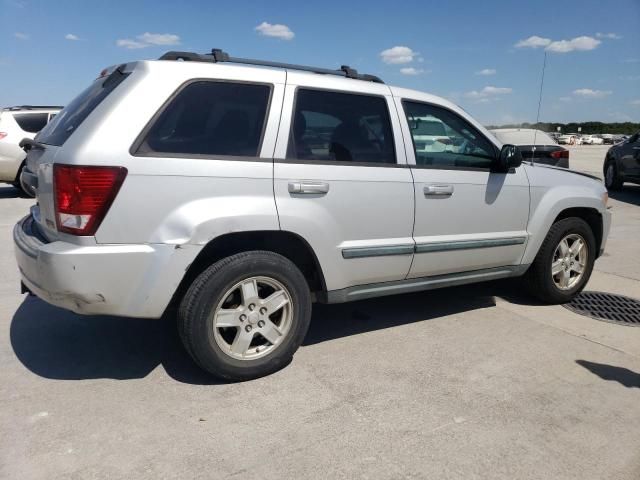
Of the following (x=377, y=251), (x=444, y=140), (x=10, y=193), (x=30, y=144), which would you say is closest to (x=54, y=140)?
(x=30, y=144)

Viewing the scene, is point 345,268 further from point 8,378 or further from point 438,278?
point 8,378

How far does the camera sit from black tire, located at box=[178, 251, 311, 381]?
9.70 feet

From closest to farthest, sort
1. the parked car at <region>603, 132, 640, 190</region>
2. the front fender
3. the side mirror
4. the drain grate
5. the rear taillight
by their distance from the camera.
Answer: the rear taillight
the side mirror
the front fender
the drain grate
the parked car at <region>603, 132, 640, 190</region>

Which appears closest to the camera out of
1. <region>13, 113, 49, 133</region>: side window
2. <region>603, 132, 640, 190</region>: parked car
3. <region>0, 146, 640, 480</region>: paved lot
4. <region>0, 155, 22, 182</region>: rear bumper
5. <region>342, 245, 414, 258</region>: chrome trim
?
<region>0, 146, 640, 480</region>: paved lot

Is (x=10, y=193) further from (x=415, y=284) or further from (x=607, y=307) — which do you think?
(x=607, y=307)

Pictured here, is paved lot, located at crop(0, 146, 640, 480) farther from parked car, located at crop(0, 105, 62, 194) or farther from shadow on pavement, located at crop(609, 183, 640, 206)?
shadow on pavement, located at crop(609, 183, 640, 206)

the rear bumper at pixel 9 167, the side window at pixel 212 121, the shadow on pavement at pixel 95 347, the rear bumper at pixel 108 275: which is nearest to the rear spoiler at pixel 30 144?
the rear bumper at pixel 108 275

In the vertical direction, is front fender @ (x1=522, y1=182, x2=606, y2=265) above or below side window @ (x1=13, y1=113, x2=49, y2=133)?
below

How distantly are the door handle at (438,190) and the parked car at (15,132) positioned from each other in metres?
9.84

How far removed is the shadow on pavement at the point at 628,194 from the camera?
1164cm

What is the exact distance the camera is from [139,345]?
3.67 metres

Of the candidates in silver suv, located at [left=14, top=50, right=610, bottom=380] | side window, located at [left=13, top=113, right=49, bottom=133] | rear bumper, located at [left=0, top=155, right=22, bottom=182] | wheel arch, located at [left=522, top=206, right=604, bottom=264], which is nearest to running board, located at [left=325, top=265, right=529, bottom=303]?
silver suv, located at [left=14, top=50, right=610, bottom=380]

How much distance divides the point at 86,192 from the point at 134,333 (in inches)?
59.9

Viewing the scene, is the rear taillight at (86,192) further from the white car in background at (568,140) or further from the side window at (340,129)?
the white car in background at (568,140)
